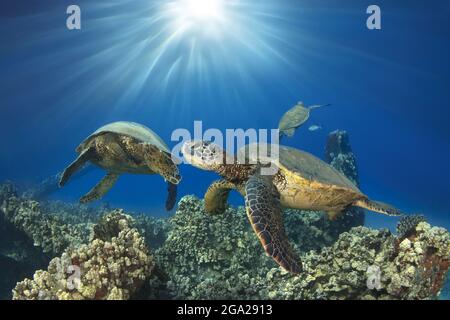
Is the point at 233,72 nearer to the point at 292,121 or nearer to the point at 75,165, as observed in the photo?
the point at 292,121

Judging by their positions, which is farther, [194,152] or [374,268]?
[194,152]

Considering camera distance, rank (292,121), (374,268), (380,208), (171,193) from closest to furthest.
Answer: (374,268) < (380,208) < (171,193) < (292,121)

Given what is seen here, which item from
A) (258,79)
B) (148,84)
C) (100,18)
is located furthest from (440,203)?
(100,18)

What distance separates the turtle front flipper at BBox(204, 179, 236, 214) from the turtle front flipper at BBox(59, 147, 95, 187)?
3.26 m

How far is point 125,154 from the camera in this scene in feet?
25.6

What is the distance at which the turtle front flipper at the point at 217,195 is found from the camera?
5.99 metres

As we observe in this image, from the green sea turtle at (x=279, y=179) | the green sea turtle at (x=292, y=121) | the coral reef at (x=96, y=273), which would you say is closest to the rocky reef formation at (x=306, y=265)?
the coral reef at (x=96, y=273)

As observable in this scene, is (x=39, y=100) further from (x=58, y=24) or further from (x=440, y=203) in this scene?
(x=440, y=203)

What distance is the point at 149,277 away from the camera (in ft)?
16.0

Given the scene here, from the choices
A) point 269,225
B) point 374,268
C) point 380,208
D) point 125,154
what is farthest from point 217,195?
point 380,208

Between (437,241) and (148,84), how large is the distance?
52.7m

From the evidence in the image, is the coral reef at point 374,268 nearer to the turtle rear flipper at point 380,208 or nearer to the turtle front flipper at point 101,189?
the turtle rear flipper at point 380,208

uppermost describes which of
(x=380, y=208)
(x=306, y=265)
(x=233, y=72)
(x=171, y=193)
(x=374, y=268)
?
(x=233, y=72)

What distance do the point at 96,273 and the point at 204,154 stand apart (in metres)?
2.40
